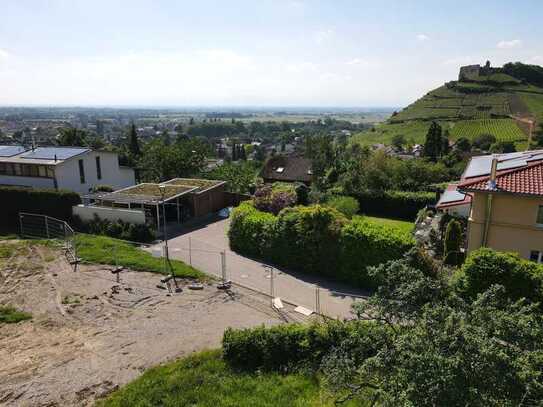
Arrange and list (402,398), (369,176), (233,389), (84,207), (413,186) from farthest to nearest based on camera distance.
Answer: (413,186) < (369,176) < (84,207) < (233,389) < (402,398)

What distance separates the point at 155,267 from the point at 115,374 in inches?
342

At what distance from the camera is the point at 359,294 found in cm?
1880

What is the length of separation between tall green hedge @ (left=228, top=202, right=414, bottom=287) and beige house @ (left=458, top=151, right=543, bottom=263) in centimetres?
327

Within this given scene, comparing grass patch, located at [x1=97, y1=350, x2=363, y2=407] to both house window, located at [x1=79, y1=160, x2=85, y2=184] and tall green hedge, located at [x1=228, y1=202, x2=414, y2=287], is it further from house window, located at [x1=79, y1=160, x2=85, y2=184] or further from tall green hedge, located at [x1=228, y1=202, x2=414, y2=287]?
house window, located at [x1=79, y1=160, x2=85, y2=184]

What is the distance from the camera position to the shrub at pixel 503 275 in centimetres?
1406

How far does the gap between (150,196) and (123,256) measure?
25.9 ft

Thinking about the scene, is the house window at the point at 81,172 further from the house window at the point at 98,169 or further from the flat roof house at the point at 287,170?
the flat roof house at the point at 287,170

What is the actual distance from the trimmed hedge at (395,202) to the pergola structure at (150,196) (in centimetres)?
1416

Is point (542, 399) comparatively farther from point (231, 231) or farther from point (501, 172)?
point (231, 231)

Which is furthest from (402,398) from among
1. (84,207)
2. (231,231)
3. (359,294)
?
(84,207)

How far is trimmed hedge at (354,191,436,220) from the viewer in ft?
117

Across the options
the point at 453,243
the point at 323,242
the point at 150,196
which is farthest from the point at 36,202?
the point at 453,243

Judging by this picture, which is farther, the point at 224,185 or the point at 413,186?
the point at 413,186

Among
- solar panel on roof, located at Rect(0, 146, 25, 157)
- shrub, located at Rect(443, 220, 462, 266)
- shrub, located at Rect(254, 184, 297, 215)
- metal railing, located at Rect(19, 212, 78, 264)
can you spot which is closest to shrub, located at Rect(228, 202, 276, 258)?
shrub, located at Rect(254, 184, 297, 215)
